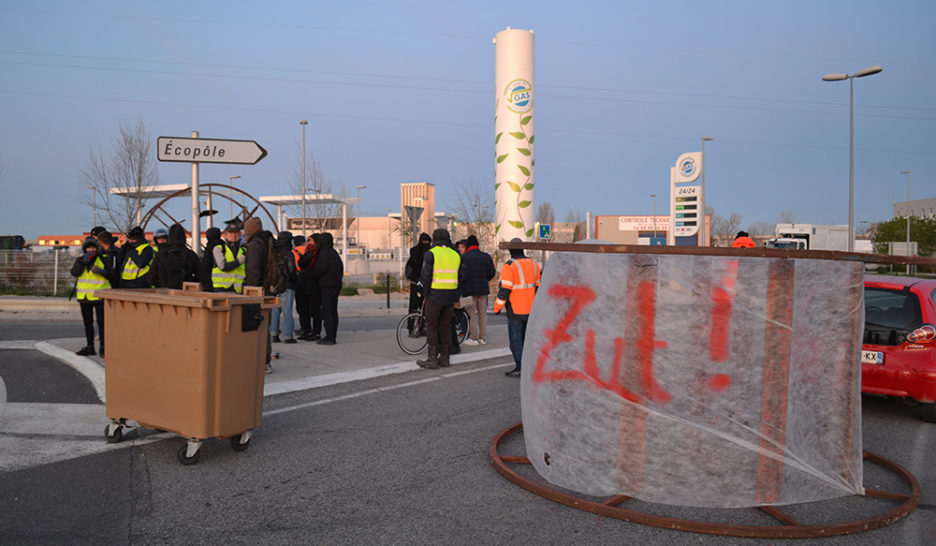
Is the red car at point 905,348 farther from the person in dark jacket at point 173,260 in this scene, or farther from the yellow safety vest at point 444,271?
the person in dark jacket at point 173,260

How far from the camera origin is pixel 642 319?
4.15 meters

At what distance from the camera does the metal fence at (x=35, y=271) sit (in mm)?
24953

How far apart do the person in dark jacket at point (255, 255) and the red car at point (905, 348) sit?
7076 mm

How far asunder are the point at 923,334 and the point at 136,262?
9590mm

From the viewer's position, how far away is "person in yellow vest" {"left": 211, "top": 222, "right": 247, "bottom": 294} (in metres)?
9.20

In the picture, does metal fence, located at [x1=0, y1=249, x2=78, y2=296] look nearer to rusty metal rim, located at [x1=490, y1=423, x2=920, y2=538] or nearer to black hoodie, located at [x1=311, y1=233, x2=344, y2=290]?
black hoodie, located at [x1=311, y1=233, x2=344, y2=290]

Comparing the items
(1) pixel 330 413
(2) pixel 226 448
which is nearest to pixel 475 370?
(1) pixel 330 413

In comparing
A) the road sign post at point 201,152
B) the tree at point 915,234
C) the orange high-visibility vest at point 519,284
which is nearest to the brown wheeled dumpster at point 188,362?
the orange high-visibility vest at point 519,284

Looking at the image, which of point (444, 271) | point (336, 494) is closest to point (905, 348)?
point (444, 271)

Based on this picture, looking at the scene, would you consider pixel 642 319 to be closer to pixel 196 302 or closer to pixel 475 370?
pixel 196 302

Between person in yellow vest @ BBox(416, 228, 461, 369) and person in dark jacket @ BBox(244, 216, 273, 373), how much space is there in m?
2.14

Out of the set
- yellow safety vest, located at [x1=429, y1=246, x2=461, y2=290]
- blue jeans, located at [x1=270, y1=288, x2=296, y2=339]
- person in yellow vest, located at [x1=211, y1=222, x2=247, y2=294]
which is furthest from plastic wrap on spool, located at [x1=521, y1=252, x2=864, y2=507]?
blue jeans, located at [x1=270, y1=288, x2=296, y2=339]

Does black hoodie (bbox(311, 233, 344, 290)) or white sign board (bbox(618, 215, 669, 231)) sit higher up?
white sign board (bbox(618, 215, 669, 231))

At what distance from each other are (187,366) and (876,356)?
656 cm
